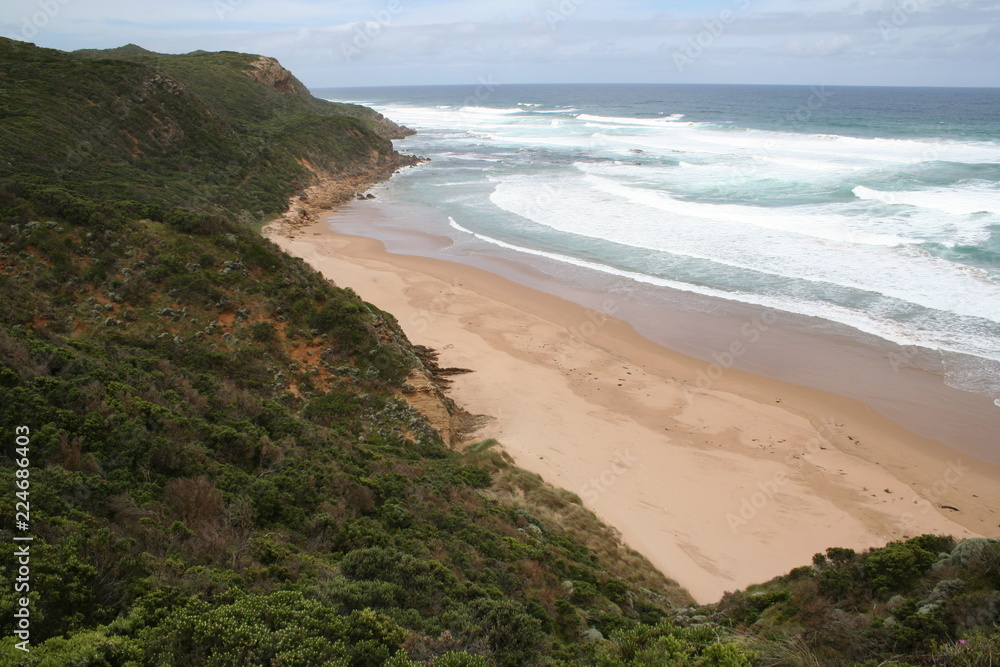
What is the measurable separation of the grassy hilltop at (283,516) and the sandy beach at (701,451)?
3.82ft

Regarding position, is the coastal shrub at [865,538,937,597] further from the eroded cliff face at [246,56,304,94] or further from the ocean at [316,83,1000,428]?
the eroded cliff face at [246,56,304,94]

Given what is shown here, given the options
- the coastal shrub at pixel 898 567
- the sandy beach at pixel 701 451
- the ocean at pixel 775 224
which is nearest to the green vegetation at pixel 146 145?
the ocean at pixel 775 224

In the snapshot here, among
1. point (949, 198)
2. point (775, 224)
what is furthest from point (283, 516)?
point (949, 198)

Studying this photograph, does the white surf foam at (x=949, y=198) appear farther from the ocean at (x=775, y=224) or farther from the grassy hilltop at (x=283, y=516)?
the grassy hilltop at (x=283, y=516)

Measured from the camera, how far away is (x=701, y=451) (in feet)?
41.6

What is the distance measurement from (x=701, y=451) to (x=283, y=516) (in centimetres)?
880

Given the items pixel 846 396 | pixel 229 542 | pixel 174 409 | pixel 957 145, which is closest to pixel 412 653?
pixel 229 542

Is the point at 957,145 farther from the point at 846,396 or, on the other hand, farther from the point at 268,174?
the point at 268,174

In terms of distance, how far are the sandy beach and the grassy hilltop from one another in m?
1.17

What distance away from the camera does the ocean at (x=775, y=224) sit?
18.5 m

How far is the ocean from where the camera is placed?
1853cm

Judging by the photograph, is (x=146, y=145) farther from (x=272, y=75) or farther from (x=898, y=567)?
(x=272, y=75)

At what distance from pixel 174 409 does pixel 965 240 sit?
2903 centimetres

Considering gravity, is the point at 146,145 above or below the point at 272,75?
below
